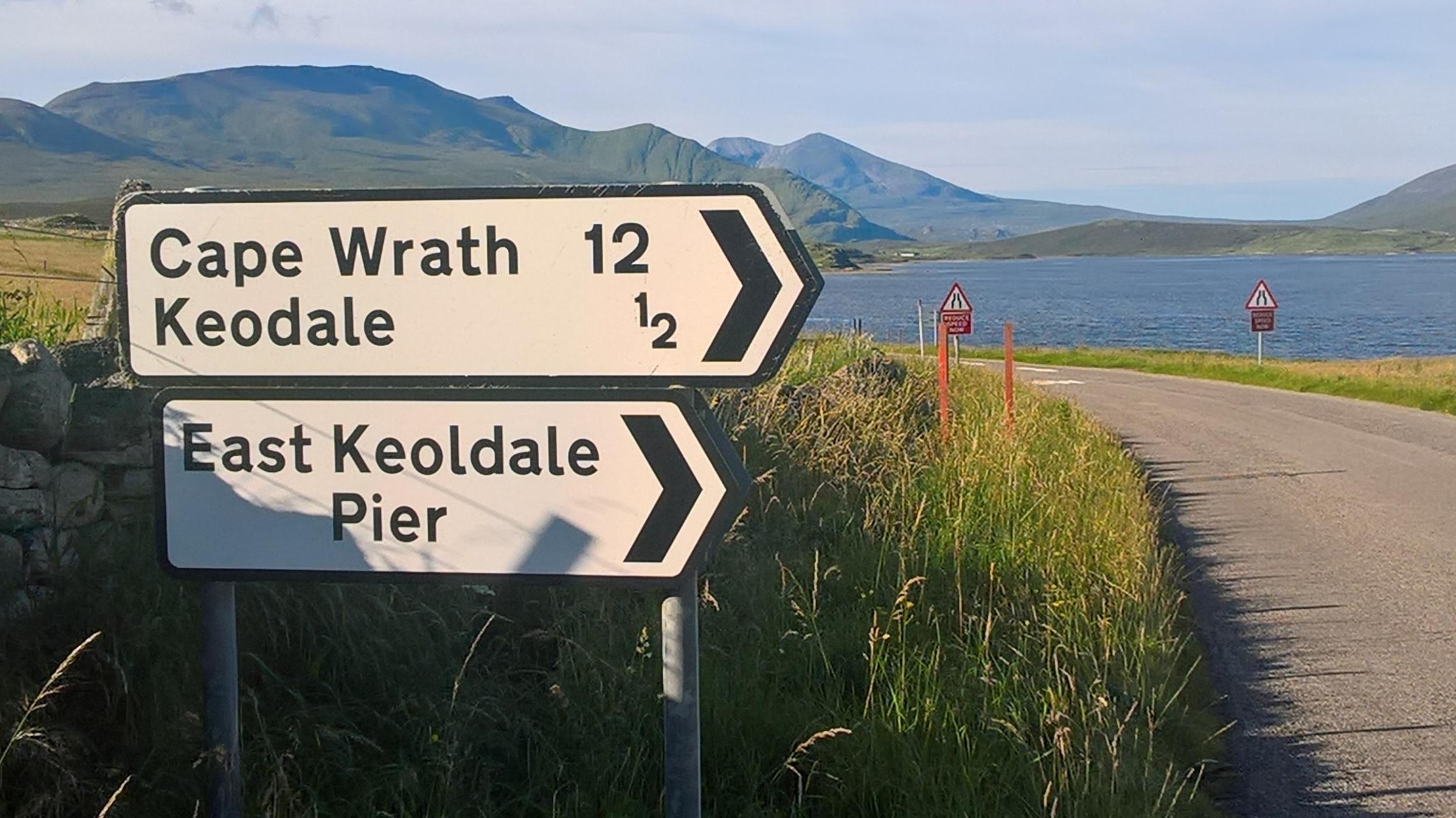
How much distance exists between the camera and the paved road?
480 centimetres

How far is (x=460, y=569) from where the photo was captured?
8.72 ft

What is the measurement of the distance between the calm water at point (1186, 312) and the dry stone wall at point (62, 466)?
55.7 ft

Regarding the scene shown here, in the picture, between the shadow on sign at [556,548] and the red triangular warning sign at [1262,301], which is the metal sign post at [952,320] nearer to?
the shadow on sign at [556,548]

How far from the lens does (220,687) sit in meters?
2.79

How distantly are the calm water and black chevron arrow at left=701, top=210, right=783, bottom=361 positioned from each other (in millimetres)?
18269

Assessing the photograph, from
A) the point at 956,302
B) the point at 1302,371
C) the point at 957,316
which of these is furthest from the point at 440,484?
the point at 1302,371

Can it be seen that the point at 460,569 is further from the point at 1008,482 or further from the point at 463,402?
the point at 1008,482

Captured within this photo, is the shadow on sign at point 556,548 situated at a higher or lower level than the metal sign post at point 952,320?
lower

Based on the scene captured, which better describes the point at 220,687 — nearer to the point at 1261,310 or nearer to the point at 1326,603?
the point at 1326,603

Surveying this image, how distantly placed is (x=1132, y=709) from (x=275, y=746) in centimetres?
270

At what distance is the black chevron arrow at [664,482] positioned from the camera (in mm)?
2527

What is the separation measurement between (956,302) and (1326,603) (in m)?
11.9

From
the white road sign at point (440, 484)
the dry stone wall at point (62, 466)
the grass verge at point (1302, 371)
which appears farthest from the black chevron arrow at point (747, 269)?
the grass verge at point (1302, 371)

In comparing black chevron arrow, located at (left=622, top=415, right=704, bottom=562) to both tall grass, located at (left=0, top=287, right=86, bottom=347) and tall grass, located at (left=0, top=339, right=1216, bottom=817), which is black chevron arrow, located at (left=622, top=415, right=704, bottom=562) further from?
tall grass, located at (left=0, top=287, right=86, bottom=347)
